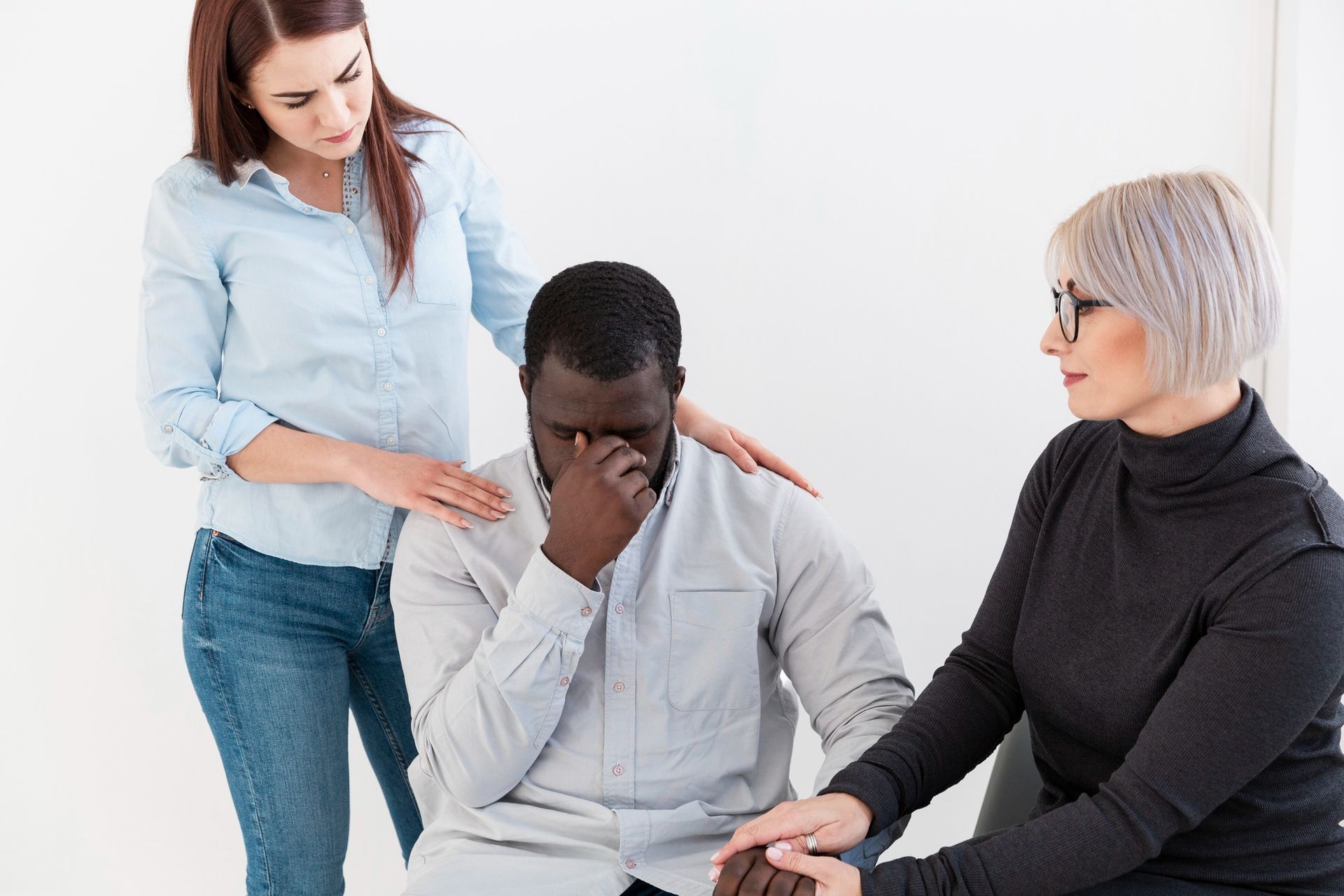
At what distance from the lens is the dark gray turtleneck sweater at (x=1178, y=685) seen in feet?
4.32

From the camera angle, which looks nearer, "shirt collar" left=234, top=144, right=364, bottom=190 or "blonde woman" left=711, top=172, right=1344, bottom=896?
"blonde woman" left=711, top=172, right=1344, bottom=896

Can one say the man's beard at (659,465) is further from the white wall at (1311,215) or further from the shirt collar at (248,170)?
the white wall at (1311,215)

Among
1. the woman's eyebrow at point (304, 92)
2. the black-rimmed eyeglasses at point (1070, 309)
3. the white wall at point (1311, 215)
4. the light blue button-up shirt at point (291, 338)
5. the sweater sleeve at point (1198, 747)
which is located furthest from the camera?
the white wall at point (1311, 215)

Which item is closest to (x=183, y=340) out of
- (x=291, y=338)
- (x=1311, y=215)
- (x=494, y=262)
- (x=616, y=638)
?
(x=291, y=338)

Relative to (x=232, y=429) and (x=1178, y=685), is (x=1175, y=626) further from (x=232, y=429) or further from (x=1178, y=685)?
(x=232, y=429)

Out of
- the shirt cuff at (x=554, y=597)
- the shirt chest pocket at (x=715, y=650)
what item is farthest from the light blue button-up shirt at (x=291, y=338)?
the shirt chest pocket at (x=715, y=650)

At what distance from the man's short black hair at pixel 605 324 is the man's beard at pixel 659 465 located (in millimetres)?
82

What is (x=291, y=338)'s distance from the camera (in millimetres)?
1787

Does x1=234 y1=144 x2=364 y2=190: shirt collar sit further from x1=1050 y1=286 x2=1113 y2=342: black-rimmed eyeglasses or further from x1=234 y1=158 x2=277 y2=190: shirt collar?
x1=1050 y1=286 x2=1113 y2=342: black-rimmed eyeglasses

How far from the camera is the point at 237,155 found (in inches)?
69.1

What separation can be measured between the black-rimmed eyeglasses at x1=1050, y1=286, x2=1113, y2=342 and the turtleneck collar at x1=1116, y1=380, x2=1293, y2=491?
155mm

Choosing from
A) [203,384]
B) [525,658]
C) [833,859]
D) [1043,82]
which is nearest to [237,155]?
[203,384]

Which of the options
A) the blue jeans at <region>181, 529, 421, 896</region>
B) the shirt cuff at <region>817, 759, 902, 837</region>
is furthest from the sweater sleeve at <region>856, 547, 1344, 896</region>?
the blue jeans at <region>181, 529, 421, 896</region>

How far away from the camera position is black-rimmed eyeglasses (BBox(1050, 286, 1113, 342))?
1.43m
